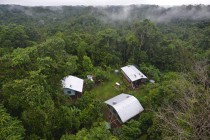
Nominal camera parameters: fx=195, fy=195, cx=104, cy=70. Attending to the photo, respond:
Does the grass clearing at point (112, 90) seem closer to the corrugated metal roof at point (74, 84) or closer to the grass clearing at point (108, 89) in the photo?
the grass clearing at point (108, 89)

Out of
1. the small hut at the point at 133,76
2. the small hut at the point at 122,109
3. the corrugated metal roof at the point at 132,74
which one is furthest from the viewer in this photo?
the corrugated metal roof at the point at 132,74

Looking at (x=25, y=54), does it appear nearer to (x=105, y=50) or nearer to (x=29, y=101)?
(x=29, y=101)

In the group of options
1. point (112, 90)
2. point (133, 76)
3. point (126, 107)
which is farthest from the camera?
point (133, 76)

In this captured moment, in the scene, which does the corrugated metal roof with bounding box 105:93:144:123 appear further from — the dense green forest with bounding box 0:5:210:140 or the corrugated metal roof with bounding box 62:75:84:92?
the corrugated metal roof with bounding box 62:75:84:92

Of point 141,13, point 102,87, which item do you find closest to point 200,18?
point 141,13

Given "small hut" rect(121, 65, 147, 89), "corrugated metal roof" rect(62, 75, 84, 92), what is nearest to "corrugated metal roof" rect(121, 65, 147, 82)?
"small hut" rect(121, 65, 147, 89)

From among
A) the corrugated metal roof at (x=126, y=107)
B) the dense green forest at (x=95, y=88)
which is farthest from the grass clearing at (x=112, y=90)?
the corrugated metal roof at (x=126, y=107)

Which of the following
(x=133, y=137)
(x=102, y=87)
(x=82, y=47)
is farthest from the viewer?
(x=82, y=47)

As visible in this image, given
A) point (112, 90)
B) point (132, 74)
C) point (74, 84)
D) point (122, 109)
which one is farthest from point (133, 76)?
point (74, 84)

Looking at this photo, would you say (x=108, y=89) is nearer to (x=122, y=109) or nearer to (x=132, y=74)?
(x=132, y=74)
